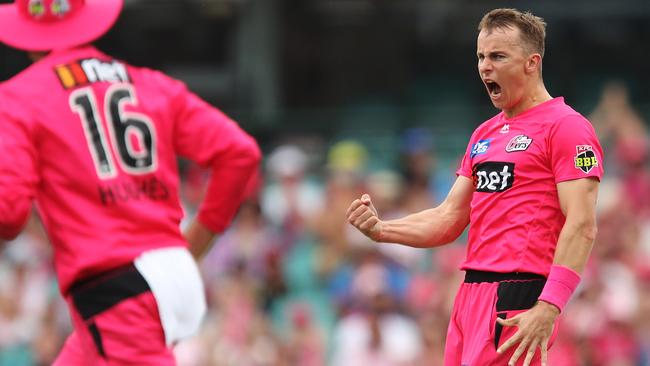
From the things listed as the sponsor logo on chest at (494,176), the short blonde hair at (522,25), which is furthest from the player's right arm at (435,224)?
the short blonde hair at (522,25)

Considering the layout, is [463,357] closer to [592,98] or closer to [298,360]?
[298,360]

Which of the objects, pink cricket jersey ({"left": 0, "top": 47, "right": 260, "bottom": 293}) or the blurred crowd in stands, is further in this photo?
the blurred crowd in stands

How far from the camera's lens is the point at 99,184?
5.39 meters

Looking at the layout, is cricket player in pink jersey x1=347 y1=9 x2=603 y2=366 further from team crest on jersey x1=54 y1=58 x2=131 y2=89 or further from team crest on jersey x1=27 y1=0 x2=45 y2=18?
team crest on jersey x1=27 y1=0 x2=45 y2=18

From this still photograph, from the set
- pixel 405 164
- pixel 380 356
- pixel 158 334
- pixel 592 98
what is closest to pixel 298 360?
pixel 380 356

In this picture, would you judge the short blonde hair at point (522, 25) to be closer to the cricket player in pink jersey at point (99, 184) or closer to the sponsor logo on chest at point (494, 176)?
the sponsor logo on chest at point (494, 176)

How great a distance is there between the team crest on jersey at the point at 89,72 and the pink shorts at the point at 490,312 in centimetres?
183

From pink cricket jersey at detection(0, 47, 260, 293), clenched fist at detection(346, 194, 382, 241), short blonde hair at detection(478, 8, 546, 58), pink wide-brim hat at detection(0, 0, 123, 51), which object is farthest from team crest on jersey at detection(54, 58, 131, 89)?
short blonde hair at detection(478, 8, 546, 58)

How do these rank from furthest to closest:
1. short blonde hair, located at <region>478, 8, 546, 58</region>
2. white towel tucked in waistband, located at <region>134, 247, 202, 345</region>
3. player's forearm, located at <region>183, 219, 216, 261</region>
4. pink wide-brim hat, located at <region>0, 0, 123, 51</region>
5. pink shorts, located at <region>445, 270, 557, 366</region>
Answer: player's forearm, located at <region>183, 219, 216, 261</region>
pink wide-brim hat, located at <region>0, 0, 123, 51</region>
white towel tucked in waistband, located at <region>134, 247, 202, 345</region>
short blonde hair, located at <region>478, 8, 546, 58</region>
pink shorts, located at <region>445, 270, 557, 366</region>

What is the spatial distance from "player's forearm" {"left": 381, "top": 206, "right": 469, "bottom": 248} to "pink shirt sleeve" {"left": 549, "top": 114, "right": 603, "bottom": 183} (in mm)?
663

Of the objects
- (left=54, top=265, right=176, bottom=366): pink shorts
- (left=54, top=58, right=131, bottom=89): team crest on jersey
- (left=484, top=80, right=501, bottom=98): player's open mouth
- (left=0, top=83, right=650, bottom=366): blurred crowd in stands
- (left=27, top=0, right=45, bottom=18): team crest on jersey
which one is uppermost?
(left=484, top=80, right=501, bottom=98): player's open mouth

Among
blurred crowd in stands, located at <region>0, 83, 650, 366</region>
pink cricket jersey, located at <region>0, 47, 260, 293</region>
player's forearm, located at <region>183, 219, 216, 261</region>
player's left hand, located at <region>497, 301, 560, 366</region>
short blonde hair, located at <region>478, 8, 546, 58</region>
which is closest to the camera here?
player's left hand, located at <region>497, 301, 560, 366</region>

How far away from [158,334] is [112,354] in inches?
8.6

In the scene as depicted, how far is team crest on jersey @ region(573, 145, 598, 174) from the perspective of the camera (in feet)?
16.1
